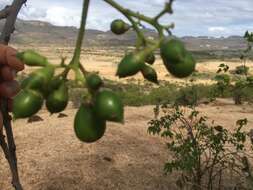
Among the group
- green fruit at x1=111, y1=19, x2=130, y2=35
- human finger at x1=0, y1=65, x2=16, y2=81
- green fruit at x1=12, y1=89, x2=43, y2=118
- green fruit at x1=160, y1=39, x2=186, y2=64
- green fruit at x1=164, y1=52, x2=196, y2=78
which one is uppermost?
green fruit at x1=111, y1=19, x2=130, y2=35

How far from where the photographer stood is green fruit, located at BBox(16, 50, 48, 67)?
1.12 meters

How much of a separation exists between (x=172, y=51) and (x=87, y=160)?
723cm

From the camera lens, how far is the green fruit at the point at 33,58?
3.69 feet

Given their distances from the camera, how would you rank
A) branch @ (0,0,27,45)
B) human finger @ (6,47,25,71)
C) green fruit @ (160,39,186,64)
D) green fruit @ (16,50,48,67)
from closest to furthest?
green fruit @ (160,39,186,64), green fruit @ (16,50,48,67), human finger @ (6,47,25,71), branch @ (0,0,27,45)

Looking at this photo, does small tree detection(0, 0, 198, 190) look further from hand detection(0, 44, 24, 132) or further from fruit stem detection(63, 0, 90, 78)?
hand detection(0, 44, 24, 132)

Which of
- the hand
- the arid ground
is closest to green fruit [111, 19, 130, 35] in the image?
the hand

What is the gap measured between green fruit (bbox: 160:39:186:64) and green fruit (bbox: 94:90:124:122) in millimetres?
118

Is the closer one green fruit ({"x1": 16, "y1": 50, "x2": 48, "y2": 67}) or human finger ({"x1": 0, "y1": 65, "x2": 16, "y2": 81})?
green fruit ({"x1": 16, "y1": 50, "x2": 48, "y2": 67})

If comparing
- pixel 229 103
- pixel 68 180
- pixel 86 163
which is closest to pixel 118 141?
pixel 86 163

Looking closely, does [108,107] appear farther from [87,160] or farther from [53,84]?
[87,160]

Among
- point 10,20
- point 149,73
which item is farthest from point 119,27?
point 10,20

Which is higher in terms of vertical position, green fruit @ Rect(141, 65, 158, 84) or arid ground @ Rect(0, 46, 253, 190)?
green fruit @ Rect(141, 65, 158, 84)

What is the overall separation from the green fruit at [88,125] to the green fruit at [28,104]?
0.09 m

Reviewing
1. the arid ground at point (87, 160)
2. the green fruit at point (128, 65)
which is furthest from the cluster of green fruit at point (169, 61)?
the arid ground at point (87, 160)
